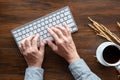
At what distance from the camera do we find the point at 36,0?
1410mm

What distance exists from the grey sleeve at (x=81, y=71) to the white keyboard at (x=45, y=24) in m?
0.14

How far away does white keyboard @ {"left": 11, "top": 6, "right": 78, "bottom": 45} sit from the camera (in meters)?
1.36

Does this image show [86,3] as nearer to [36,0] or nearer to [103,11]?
[103,11]

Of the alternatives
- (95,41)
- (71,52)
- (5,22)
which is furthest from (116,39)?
(5,22)

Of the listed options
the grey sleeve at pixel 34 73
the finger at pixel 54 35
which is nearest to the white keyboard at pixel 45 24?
the finger at pixel 54 35

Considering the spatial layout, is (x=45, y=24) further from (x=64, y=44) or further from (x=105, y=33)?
(x=105, y=33)

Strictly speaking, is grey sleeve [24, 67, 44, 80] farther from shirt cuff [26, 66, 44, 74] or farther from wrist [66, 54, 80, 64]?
wrist [66, 54, 80, 64]

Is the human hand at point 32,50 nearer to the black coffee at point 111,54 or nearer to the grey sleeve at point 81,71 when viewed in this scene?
the grey sleeve at point 81,71

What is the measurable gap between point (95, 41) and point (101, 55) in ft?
0.30

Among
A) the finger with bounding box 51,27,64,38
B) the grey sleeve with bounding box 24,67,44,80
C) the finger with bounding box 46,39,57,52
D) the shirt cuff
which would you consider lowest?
the grey sleeve with bounding box 24,67,44,80

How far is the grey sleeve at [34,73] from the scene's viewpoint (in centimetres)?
134

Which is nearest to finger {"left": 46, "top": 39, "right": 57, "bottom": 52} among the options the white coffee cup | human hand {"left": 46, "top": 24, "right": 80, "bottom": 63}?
human hand {"left": 46, "top": 24, "right": 80, "bottom": 63}

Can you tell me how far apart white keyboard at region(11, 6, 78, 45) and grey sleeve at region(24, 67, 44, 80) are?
0.12 metres

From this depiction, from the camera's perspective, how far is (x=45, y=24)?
1.37m
